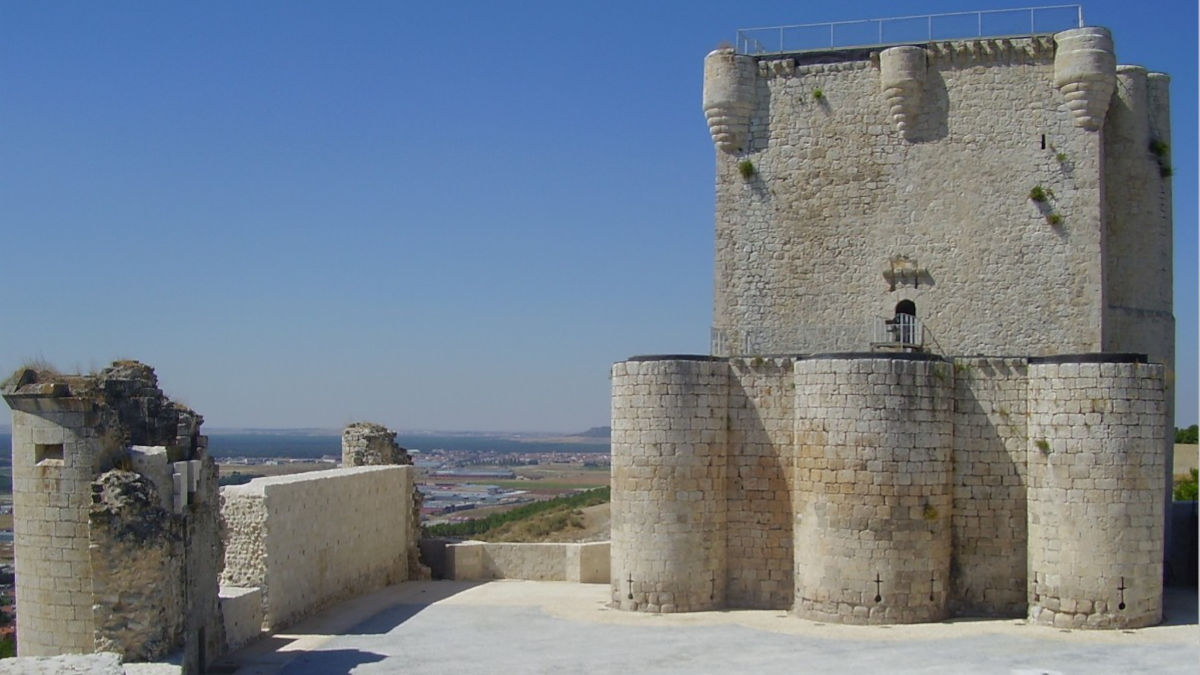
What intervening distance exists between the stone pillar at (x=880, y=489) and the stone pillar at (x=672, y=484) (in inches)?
64.4

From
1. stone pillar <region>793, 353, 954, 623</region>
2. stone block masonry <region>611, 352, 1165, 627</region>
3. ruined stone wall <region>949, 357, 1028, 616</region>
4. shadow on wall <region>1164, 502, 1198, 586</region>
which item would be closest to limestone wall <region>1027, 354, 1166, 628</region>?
stone block masonry <region>611, 352, 1165, 627</region>

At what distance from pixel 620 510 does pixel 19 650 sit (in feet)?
28.4

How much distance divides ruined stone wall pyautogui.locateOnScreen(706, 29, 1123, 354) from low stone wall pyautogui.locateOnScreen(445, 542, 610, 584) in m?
4.50

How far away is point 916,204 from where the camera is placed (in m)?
20.7

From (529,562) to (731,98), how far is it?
29.4ft

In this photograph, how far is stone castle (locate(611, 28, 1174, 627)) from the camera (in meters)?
17.2

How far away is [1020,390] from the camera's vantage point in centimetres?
1792

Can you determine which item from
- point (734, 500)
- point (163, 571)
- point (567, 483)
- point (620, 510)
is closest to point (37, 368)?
point (163, 571)

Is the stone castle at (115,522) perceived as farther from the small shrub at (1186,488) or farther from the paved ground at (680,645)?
the small shrub at (1186,488)

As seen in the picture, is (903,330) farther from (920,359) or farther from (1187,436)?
(1187,436)

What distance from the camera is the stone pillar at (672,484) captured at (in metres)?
18.7

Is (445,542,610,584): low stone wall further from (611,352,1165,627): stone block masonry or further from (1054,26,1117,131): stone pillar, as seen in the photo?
(1054,26,1117,131): stone pillar

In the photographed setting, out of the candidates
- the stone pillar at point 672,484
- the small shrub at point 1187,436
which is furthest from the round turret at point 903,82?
the small shrub at point 1187,436

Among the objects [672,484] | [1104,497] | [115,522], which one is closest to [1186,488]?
[1104,497]
